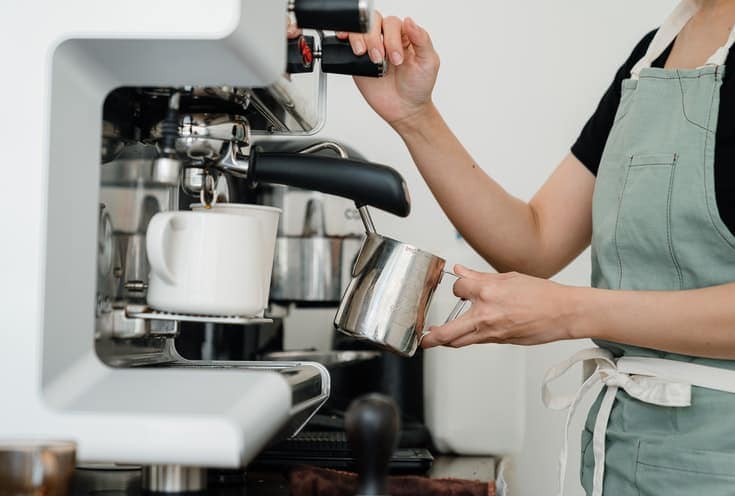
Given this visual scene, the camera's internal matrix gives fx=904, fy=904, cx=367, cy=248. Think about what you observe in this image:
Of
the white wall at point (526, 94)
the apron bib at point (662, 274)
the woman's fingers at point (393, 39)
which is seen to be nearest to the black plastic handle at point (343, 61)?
the woman's fingers at point (393, 39)

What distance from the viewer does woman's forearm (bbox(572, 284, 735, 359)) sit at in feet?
2.72

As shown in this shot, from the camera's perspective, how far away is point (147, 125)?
646 millimetres

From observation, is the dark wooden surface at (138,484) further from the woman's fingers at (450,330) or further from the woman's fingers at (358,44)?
the woman's fingers at (358,44)

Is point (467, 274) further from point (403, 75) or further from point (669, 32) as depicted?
point (669, 32)

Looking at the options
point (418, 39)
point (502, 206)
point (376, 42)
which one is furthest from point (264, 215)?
point (502, 206)

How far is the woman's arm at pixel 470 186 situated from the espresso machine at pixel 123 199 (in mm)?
337

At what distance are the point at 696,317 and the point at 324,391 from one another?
0.36m

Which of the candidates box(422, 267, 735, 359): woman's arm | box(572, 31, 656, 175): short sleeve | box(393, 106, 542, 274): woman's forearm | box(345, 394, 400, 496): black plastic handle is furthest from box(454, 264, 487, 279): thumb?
box(345, 394, 400, 496): black plastic handle

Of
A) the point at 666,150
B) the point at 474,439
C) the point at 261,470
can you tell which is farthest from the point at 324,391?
the point at 474,439

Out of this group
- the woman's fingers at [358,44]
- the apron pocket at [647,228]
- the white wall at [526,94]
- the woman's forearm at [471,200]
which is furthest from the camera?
the white wall at [526,94]

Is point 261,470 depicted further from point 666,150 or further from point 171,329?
point 666,150

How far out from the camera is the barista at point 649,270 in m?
0.85

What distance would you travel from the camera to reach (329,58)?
77 cm

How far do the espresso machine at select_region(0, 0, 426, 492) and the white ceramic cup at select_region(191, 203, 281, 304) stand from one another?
2 cm
